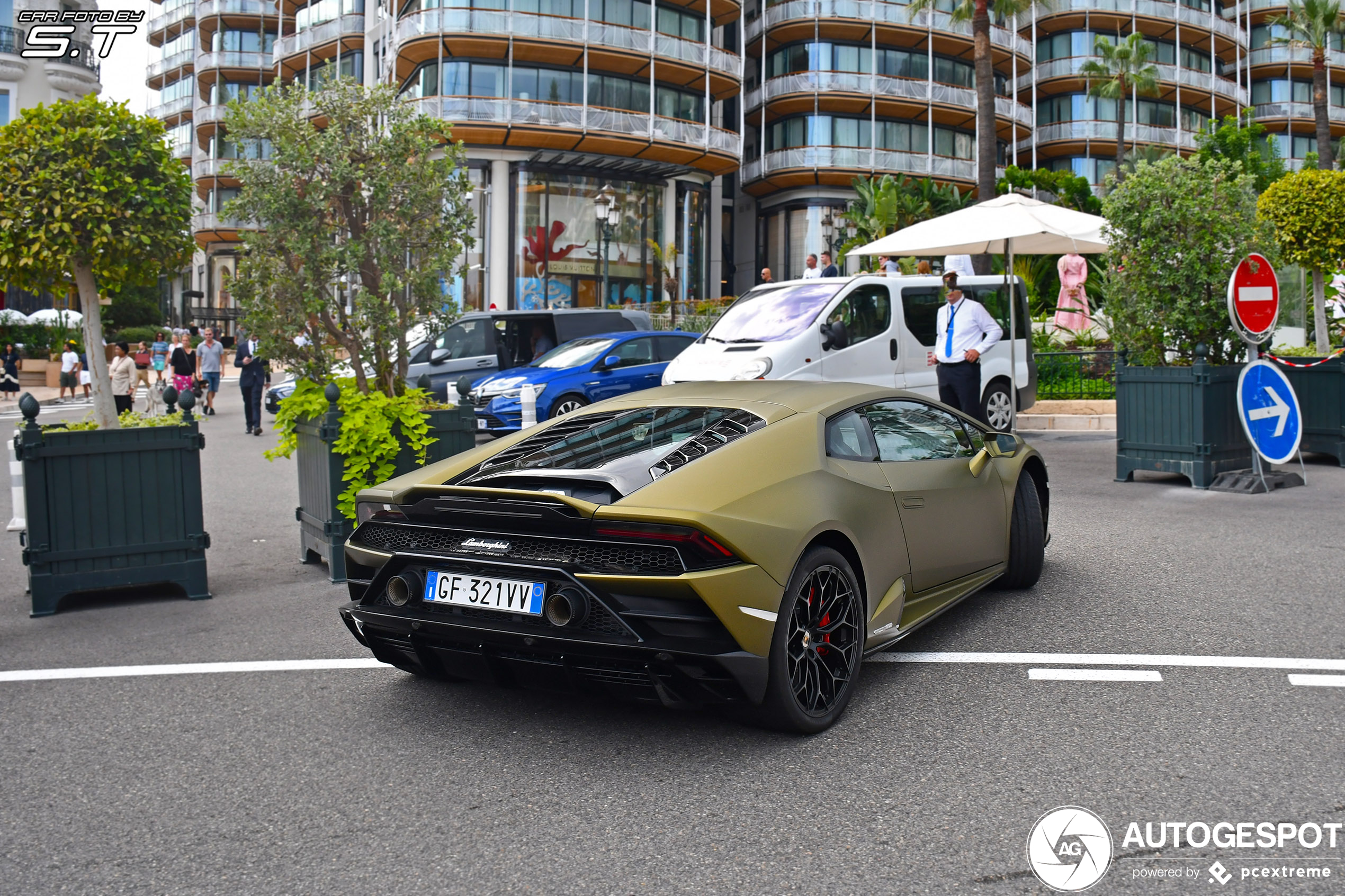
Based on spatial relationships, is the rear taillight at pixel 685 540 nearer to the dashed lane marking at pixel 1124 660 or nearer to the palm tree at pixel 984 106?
the dashed lane marking at pixel 1124 660

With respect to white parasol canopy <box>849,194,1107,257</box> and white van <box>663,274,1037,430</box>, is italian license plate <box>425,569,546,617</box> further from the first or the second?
white parasol canopy <box>849,194,1107,257</box>

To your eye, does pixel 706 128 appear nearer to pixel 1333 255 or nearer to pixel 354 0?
pixel 354 0

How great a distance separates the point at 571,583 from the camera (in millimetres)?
3781

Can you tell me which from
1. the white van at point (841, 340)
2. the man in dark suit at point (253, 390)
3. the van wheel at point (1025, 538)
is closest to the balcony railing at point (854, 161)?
the man in dark suit at point (253, 390)

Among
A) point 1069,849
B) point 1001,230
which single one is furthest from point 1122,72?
point 1069,849

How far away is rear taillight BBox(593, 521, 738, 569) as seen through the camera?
3.73 metres

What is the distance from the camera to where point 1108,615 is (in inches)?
229

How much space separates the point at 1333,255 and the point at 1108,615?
10.8 m

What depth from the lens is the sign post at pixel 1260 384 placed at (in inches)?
390

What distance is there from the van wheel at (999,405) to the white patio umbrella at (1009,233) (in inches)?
3.3

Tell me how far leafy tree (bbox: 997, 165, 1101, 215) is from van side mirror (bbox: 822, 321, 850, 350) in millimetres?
34466

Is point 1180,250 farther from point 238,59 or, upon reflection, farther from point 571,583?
point 238,59

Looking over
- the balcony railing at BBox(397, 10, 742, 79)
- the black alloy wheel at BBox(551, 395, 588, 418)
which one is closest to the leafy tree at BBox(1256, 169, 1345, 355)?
the black alloy wheel at BBox(551, 395, 588, 418)

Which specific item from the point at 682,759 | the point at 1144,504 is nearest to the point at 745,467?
the point at 682,759
